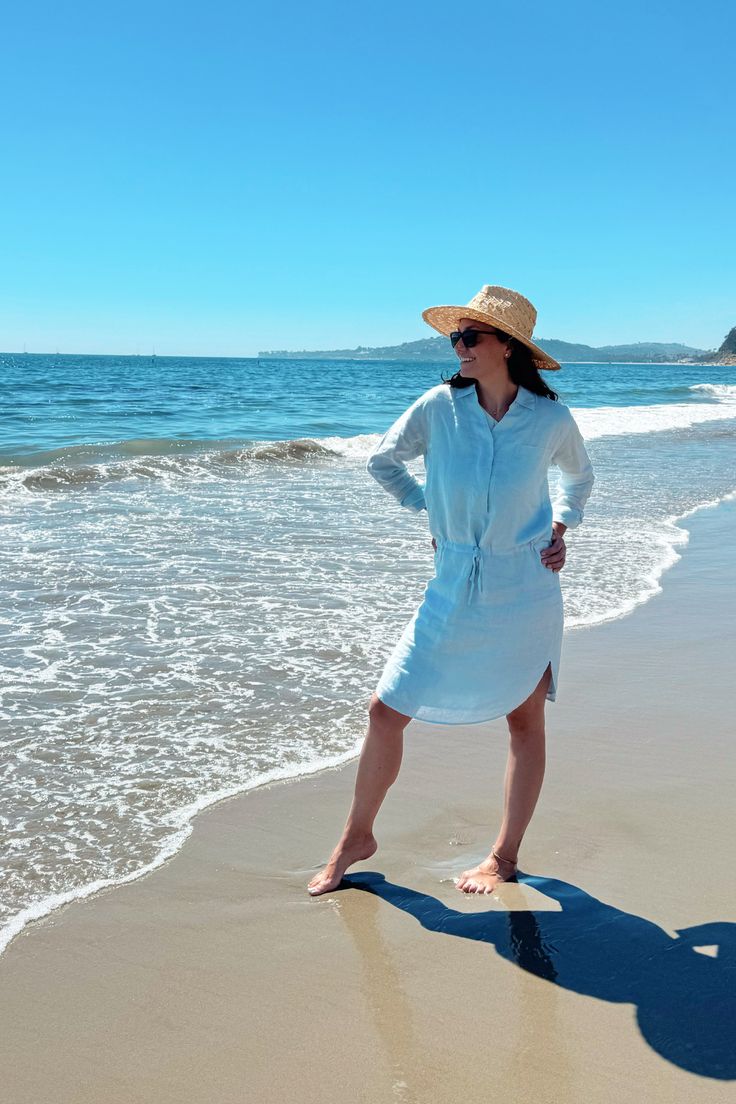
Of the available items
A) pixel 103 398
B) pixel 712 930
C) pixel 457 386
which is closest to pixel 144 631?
pixel 457 386

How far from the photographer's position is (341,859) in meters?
3.13

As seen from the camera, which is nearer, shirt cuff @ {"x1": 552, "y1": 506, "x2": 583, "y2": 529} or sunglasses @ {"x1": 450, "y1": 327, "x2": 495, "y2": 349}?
sunglasses @ {"x1": 450, "y1": 327, "x2": 495, "y2": 349}

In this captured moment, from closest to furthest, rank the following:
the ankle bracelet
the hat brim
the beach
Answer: the beach → the hat brim → the ankle bracelet

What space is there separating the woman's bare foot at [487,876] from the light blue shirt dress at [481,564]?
1.82 feet

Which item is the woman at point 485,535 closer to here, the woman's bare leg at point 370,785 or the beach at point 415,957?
the woman's bare leg at point 370,785

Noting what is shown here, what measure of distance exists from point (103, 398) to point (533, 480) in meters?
31.8

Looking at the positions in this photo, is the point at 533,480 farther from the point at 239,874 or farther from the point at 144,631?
the point at 144,631

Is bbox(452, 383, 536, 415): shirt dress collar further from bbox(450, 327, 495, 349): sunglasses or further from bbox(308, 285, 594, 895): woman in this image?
bbox(450, 327, 495, 349): sunglasses

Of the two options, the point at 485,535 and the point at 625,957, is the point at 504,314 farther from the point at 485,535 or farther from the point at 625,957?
the point at 625,957

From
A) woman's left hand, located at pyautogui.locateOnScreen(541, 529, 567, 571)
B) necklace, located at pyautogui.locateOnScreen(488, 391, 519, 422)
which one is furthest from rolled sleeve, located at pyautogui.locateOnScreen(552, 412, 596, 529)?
necklace, located at pyautogui.locateOnScreen(488, 391, 519, 422)

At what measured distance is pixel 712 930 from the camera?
2.84 meters

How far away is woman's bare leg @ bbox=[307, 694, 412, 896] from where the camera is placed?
3.03m

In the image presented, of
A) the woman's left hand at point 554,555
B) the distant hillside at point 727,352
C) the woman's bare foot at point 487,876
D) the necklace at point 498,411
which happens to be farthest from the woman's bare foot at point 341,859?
the distant hillside at point 727,352

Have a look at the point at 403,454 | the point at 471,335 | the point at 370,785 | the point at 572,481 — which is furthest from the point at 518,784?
the point at 471,335
